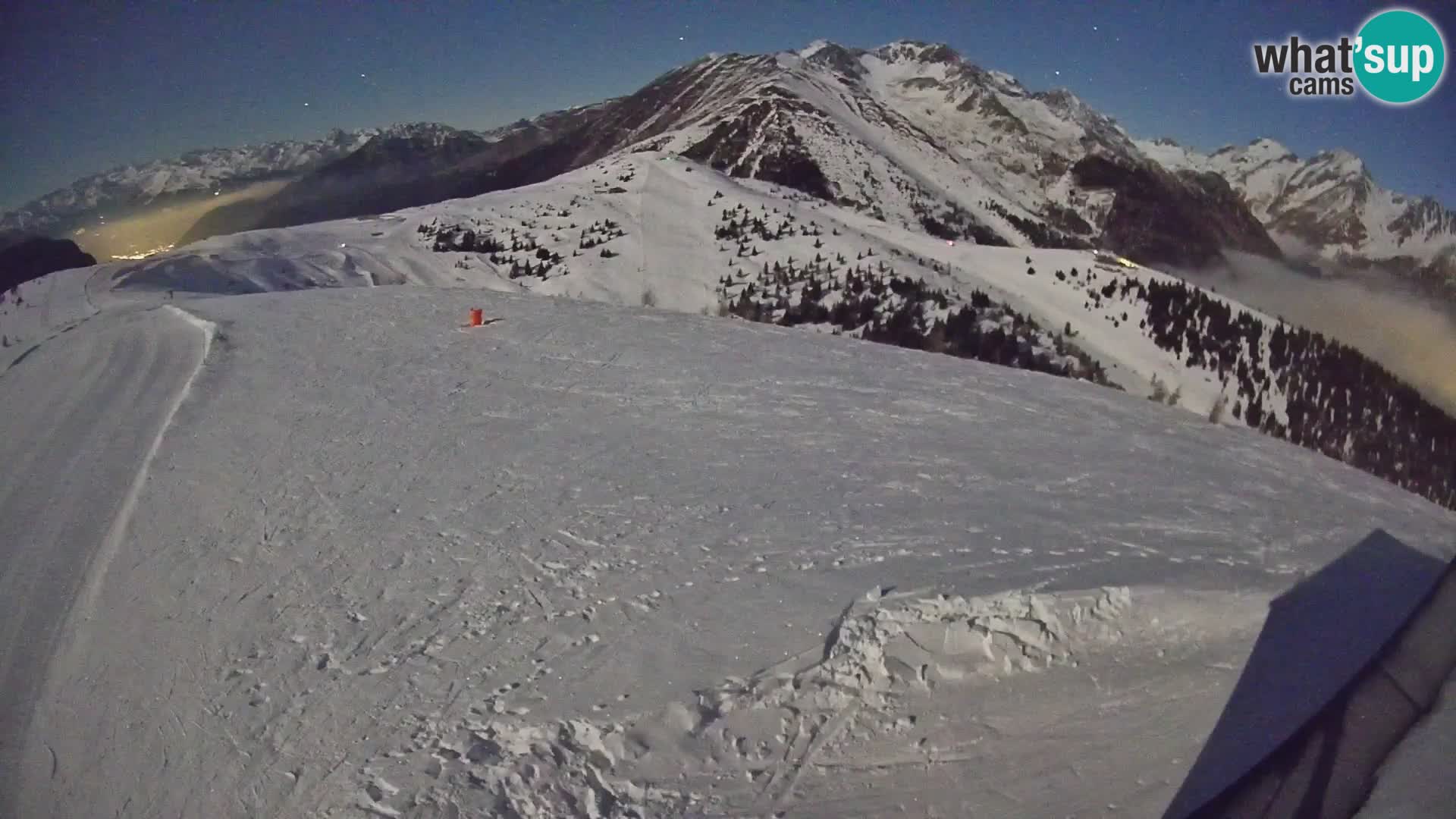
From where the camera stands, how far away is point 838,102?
210 ft

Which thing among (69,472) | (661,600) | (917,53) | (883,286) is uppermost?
(917,53)

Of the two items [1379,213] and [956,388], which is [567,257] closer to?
[956,388]

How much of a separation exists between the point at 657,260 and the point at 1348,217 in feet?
86.9

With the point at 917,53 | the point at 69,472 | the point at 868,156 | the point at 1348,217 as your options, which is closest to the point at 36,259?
the point at 69,472

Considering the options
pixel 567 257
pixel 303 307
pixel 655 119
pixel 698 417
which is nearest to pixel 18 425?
pixel 303 307

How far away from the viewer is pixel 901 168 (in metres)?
51.9

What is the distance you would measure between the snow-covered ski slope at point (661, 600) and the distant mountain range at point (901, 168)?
883cm

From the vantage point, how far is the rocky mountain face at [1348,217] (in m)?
15.0

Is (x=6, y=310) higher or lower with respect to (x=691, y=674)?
higher

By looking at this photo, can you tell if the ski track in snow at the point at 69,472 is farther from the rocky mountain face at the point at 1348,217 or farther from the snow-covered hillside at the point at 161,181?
the rocky mountain face at the point at 1348,217

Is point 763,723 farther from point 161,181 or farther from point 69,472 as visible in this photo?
point 161,181

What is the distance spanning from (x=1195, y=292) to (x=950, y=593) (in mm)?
14837

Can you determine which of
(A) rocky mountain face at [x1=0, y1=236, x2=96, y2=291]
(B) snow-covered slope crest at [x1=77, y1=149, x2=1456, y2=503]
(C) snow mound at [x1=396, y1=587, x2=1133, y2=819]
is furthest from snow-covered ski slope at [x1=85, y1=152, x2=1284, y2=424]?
(C) snow mound at [x1=396, y1=587, x2=1133, y2=819]

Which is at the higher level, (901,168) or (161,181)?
(901,168)
